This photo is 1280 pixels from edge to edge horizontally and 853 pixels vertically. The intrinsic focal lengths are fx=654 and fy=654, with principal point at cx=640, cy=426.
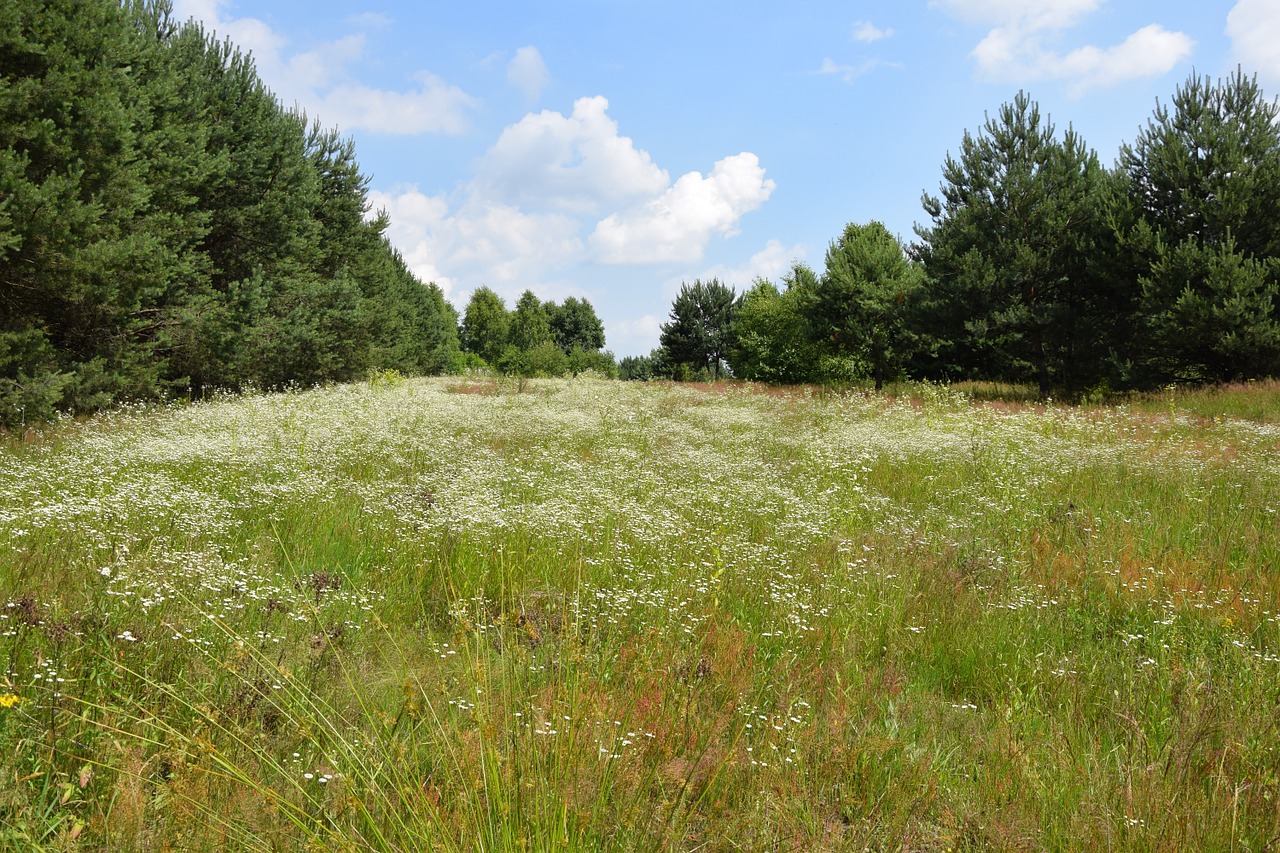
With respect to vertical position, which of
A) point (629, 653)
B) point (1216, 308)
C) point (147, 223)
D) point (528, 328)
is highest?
point (528, 328)

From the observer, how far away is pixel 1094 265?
21.0 m

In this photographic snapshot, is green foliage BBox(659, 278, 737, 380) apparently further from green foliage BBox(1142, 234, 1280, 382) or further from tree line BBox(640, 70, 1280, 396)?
green foliage BBox(1142, 234, 1280, 382)

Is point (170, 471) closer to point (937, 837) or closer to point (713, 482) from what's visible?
point (713, 482)

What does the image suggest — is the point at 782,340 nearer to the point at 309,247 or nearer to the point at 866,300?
the point at 866,300

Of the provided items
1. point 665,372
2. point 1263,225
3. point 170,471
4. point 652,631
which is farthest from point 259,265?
point 665,372

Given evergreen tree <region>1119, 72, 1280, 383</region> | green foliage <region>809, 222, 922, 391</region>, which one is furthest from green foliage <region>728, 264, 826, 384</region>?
evergreen tree <region>1119, 72, 1280, 383</region>

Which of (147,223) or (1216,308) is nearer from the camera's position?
(147,223)

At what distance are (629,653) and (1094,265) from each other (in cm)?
2397

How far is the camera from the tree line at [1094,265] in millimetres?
18359

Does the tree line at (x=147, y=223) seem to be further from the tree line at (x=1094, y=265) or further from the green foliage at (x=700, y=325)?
the green foliage at (x=700, y=325)

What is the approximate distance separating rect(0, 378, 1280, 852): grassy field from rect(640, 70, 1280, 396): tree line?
1383cm

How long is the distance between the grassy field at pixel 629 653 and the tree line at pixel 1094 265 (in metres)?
13.8

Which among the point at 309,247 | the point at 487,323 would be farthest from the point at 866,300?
the point at 487,323

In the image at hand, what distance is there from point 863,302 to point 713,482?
24.0 meters
